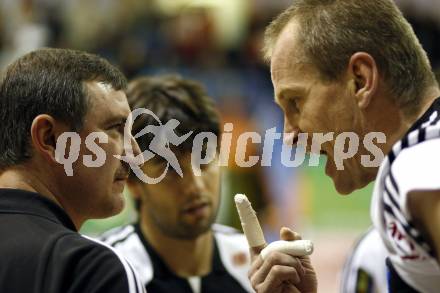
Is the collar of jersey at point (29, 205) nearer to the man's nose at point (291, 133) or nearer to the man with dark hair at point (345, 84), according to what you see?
the man with dark hair at point (345, 84)

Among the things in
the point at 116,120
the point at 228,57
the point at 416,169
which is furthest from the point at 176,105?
the point at 228,57

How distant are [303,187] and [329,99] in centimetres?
604

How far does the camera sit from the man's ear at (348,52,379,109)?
2117mm

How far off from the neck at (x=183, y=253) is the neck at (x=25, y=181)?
1077mm

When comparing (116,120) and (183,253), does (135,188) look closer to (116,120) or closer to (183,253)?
(183,253)

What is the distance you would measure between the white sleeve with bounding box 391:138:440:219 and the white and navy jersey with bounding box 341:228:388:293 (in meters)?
1.57

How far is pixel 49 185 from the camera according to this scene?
2.25m

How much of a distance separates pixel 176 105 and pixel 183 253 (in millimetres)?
589

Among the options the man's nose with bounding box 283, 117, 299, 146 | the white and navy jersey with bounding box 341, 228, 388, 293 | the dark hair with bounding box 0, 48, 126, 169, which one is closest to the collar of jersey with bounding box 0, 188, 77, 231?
the dark hair with bounding box 0, 48, 126, 169

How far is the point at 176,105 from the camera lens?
3.31 m

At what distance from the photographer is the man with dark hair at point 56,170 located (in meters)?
1.93

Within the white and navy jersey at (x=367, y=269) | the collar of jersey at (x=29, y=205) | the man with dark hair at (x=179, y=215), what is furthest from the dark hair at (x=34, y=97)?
the white and navy jersey at (x=367, y=269)

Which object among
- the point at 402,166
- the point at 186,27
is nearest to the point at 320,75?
the point at 402,166

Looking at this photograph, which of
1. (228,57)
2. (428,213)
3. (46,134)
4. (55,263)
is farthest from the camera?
(228,57)
